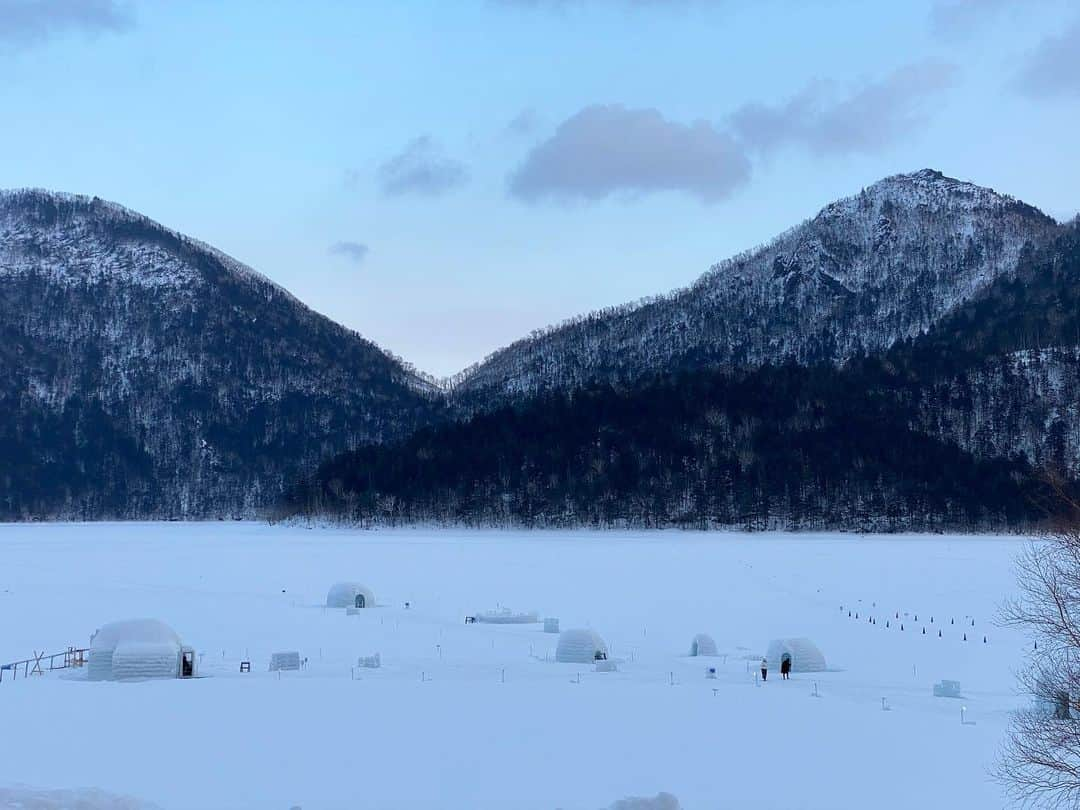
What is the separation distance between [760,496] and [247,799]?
14915 centimetres

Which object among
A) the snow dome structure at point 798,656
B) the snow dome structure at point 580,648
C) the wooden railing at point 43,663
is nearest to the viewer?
the wooden railing at point 43,663

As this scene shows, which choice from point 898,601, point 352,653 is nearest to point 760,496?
point 898,601

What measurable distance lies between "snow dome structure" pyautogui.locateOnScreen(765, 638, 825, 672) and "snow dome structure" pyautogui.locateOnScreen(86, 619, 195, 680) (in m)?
21.8

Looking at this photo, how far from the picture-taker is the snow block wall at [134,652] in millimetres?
38969

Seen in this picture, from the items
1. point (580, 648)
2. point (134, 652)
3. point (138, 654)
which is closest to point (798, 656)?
point (580, 648)

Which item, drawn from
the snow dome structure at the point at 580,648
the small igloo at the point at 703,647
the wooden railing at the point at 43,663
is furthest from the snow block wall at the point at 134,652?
the small igloo at the point at 703,647

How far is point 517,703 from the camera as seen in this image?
34125 millimetres

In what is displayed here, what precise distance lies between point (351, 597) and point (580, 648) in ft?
74.0

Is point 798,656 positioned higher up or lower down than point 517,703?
higher up

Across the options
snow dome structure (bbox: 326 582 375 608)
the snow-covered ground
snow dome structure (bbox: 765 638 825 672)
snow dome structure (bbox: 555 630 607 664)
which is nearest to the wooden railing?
the snow-covered ground

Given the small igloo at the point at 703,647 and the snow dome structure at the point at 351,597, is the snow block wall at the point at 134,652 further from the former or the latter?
the snow dome structure at the point at 351,597

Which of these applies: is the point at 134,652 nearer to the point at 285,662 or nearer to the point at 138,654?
the point at 138,654

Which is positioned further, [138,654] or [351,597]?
[351,597]

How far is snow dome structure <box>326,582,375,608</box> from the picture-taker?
62156mm
